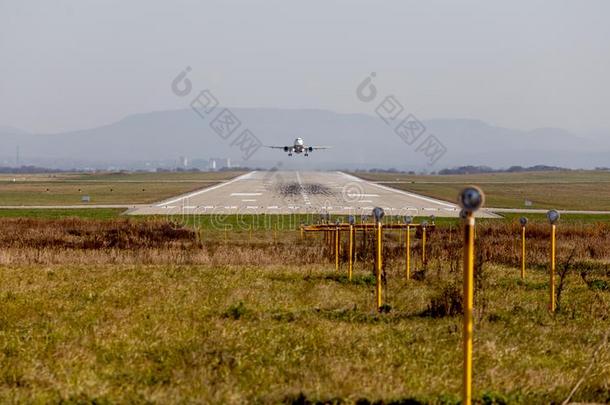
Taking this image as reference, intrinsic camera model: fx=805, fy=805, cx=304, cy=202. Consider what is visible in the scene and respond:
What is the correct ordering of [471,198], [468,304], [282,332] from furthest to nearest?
1. [282,332]
2. [468,304]
3. [471,198]

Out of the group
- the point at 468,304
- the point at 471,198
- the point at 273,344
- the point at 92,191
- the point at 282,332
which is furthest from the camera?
the point at 92,191

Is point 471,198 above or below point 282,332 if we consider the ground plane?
above

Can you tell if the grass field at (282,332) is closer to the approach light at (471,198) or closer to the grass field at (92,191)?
the approach light at (471,198)

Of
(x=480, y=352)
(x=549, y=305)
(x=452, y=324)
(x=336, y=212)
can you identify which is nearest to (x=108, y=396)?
(x=480, y=352)

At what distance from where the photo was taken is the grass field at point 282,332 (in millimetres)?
9758

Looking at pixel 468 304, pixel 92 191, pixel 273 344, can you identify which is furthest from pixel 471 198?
pixel 92 191

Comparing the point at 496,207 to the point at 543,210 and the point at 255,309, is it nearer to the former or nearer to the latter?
the point at 543,210

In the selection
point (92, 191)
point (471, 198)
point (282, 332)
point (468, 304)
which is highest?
point (471, 198)

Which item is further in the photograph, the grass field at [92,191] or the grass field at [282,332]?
the grass field at [92,191]

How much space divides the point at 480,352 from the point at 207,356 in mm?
3993

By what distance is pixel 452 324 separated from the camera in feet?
46.4

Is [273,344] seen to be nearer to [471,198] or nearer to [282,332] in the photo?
[282,332]

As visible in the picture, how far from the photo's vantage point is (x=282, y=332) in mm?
13000

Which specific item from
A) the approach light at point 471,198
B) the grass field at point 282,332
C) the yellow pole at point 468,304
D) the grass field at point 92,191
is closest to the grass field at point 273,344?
the grass field at point 282,332
